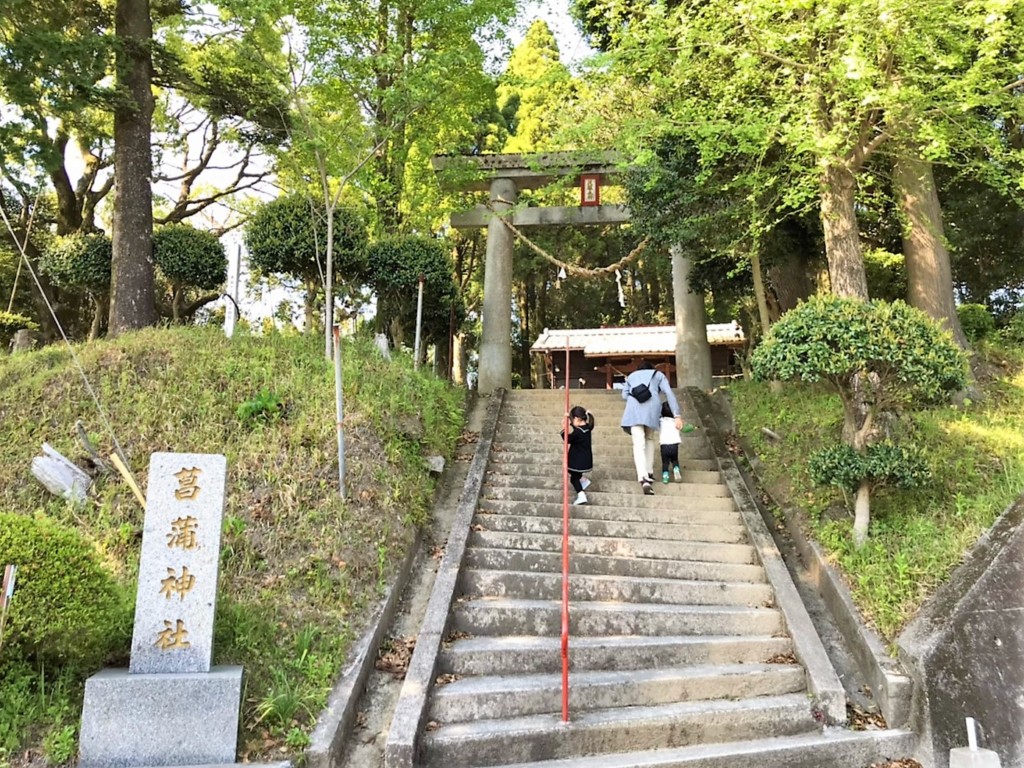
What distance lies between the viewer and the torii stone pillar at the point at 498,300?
12.3 metres

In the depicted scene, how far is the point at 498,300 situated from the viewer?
12.7 meters

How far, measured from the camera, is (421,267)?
10.4 m

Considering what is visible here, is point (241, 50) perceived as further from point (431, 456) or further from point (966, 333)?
point (966, 333)

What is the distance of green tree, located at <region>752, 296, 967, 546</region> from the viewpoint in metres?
5.23

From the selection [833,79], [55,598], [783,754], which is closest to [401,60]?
[833,79]

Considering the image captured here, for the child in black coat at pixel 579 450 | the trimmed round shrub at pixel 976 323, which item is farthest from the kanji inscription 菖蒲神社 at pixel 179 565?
the trimmed round shrub at pixel 976 323

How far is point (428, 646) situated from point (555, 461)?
385 cm

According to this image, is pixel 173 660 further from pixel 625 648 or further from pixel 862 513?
pixel 862 513

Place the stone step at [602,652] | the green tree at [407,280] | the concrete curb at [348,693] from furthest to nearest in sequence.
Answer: the green tree at [407,280]
the stone step at [602,652]
the concrete curb at [348,693]

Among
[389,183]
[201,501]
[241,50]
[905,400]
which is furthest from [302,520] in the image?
[389,183]

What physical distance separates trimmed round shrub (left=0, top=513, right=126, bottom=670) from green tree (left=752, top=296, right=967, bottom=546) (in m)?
5.31

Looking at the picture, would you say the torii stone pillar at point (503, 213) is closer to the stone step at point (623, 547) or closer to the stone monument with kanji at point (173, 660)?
the stone step at point (623, 547)

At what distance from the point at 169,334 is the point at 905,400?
8352 mm

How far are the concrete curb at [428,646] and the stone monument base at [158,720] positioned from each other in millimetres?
944
